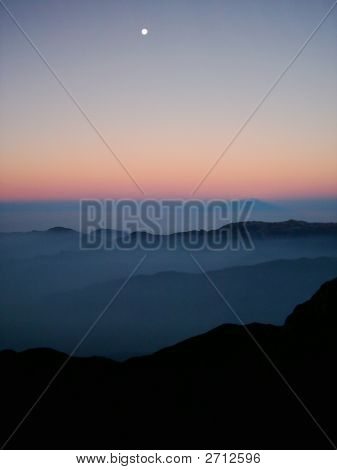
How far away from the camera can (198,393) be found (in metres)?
2.90

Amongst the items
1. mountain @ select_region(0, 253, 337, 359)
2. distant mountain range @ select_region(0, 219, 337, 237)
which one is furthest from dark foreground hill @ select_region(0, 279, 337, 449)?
distant mountain range @ select_region(0, 219, 337, 237)

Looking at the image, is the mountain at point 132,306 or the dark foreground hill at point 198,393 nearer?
the dark foreground hill at point 198,393

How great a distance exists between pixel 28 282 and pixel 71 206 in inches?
23.3

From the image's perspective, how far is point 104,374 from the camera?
3.02m

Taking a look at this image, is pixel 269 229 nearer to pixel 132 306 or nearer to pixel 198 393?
pixel 132 306

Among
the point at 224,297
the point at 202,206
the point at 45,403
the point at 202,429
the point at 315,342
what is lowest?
the point at 202,429

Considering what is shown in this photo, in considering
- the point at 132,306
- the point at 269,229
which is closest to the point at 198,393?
the point at 132,306

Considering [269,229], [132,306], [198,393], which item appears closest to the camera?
[198,393]

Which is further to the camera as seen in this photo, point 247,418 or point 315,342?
point 315,342

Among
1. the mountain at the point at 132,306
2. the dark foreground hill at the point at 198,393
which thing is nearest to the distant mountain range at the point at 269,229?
the mountain at the point at 132,306

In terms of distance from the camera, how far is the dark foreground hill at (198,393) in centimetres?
259

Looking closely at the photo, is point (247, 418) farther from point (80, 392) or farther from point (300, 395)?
point (80, 392)

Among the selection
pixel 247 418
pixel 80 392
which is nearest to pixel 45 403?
pixel 80 392

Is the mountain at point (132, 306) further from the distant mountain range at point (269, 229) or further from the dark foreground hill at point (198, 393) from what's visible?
the distant mountain range at point (269, 229)
